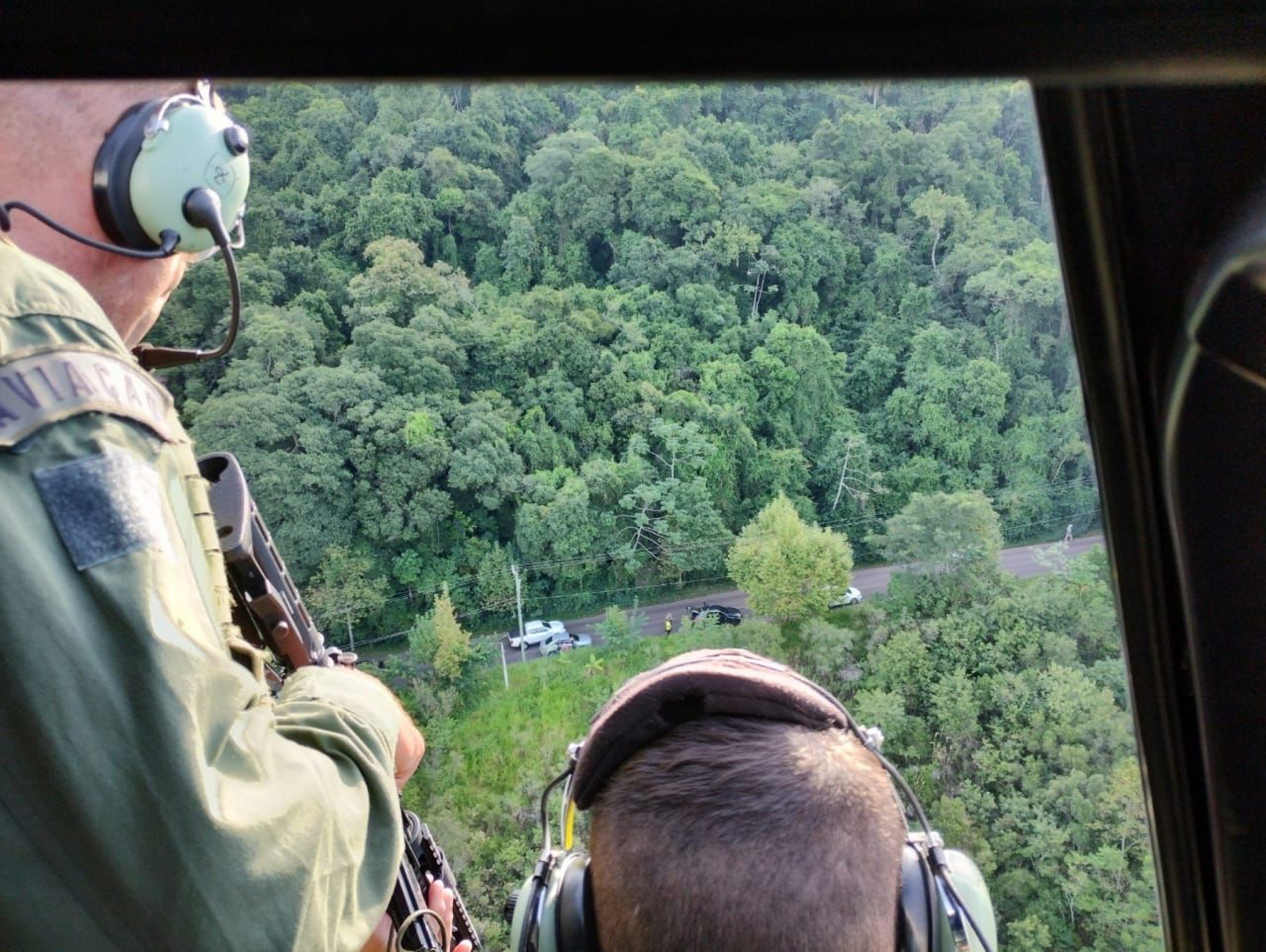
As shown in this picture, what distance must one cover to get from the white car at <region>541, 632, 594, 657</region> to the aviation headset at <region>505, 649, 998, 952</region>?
912 mm

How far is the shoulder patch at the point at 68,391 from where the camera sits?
2.53 ft

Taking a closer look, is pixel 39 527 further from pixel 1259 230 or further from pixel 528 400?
pixel 528 400

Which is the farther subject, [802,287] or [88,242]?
[802,287]

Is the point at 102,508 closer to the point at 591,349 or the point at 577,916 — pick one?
the point at 577,916

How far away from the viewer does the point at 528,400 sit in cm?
199

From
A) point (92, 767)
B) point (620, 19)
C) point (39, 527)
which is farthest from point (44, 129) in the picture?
point (620, 19)

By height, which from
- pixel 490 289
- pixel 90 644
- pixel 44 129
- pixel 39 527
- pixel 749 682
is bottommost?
pixel 749 682

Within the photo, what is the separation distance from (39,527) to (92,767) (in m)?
0.20

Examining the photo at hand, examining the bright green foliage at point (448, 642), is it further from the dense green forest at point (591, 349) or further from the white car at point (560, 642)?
the white car at point (560, 642)

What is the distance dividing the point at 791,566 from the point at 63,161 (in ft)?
4.52

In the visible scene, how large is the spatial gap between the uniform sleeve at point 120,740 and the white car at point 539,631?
103 centimetres

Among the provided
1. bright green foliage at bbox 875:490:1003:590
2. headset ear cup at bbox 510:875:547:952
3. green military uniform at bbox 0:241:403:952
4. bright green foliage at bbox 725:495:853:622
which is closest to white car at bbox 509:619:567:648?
bright green foliage at bbox 725:495:853:622

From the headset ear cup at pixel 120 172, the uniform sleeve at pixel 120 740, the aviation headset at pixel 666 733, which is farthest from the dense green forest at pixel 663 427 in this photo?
the uniform sleeve at pixel 120 740

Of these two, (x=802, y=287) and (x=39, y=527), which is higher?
(x=802, y=287)
